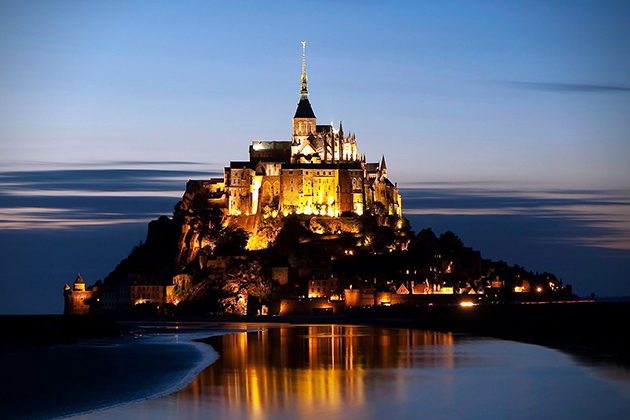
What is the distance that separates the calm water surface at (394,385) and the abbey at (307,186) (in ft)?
221

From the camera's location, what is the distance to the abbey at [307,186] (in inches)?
4985

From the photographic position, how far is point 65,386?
36.1 meters

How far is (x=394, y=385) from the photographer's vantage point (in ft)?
128

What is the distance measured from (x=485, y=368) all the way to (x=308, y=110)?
322 ft

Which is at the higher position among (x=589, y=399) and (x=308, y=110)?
(x=308, y=110)

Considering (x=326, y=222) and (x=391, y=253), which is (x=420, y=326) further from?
(x=326, y=222)

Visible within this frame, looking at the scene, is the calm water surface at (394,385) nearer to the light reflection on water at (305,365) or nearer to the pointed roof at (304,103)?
the light reflection on water at (305,365)

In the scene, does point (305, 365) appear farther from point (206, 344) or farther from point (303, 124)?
point (303, 124)

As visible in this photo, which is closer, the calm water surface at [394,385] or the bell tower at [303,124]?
the calm water surface at [394,385]

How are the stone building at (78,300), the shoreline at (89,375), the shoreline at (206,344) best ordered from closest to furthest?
the shoreline at (89,375)
the shoreline at (206,344)
the stone building at (78,300)

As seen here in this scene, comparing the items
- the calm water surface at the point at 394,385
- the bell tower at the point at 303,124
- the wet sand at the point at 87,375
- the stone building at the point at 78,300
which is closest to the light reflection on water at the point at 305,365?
the calm water surface at the point at 394,385

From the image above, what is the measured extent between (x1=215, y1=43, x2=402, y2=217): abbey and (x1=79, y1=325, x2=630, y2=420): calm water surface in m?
67.5

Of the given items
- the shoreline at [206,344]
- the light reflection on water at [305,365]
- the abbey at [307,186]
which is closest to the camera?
the light reflection on water at [305,365]

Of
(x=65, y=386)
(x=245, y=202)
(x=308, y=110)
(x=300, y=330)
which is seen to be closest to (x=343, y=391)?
(x=65, y=386)
